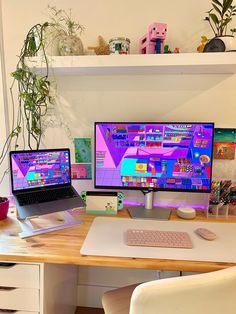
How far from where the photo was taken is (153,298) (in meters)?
0.73

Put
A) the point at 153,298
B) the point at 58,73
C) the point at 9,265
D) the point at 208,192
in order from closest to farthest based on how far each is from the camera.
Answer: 1. the point at 153,298
2. the point at 9,265
3. the point at 208,192
4. the point at 58,73

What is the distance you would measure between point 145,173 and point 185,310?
80cm

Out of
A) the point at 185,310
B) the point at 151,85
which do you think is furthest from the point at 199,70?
the point at 185,310

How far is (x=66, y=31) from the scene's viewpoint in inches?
59.1

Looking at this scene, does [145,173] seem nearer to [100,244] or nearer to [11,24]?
[100,244]

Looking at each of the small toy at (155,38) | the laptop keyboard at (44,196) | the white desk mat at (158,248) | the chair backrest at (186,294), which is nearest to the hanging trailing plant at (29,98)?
the laptop keyboard at (44,196)

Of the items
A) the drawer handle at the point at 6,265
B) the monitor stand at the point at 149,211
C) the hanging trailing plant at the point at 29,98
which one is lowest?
the drawer handle at the point at 6,265

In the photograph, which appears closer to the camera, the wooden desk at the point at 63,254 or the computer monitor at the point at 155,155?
the wooden desk at the point at 63,254

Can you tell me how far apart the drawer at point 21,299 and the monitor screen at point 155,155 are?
0.67 meters

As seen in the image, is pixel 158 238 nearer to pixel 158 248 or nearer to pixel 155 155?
pixel 158 248

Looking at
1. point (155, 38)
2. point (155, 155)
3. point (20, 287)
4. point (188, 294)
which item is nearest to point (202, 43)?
point (155, 38)

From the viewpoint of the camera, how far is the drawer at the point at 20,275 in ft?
3.50

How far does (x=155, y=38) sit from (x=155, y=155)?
0.60 metres

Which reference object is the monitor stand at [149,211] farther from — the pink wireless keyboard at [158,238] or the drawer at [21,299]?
the drawer at [21,299]
